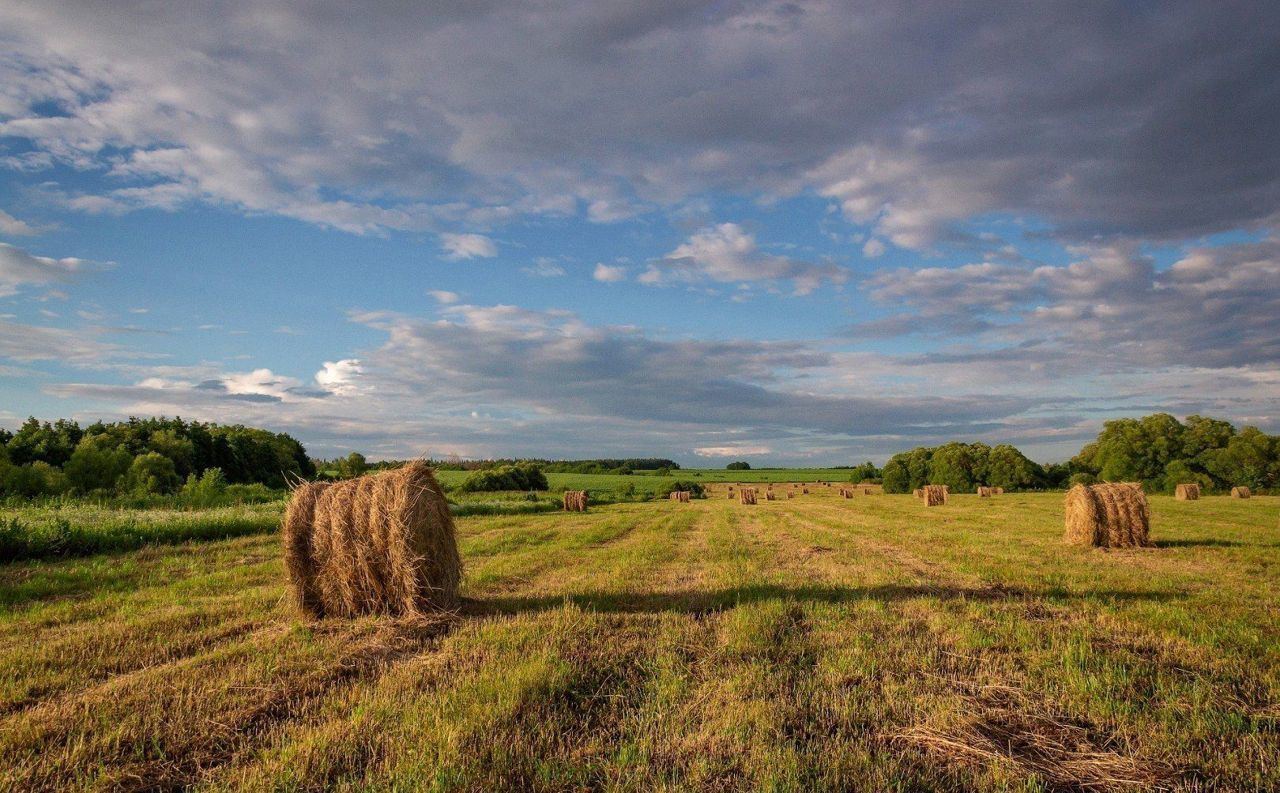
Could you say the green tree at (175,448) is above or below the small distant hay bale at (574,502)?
above

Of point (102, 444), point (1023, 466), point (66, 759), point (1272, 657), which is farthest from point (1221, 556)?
point (1023, 466)

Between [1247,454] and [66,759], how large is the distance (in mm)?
85175

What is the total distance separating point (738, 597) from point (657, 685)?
435 centimetres

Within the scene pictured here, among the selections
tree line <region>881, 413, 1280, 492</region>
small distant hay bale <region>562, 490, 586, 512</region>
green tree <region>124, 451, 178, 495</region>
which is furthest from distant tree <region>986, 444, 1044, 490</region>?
green tree <region>124, 451, 178, 495</region>

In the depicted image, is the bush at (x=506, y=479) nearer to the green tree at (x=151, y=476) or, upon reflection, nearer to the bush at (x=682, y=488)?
the bush at (x=682, y=488)

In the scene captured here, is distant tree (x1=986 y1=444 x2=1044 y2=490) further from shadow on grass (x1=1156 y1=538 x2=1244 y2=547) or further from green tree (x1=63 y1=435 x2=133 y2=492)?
green tree (x1=63 y1=435 x2=133 y2=492)

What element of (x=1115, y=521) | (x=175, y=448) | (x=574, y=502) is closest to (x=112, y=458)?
(x=175, y=448)

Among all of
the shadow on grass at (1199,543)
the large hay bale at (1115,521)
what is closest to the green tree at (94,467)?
the large hay bale at (1115,521)

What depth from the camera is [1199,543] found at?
1884 centimetres

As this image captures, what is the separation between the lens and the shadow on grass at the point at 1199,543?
18169 millimetres

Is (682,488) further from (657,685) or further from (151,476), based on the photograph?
(657,685)

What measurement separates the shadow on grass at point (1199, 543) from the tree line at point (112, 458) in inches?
1224

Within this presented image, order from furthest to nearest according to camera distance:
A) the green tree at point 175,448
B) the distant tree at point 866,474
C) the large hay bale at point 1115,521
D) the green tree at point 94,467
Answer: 1. the distant tree at point 866,474
2. the green tree at point 175,448
3. the green tree at point 94,467
4. the large hay bale at point 1115,521

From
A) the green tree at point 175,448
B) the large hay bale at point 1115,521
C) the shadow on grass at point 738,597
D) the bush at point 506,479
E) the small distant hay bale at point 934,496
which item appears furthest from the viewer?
the bush at point 506,479
